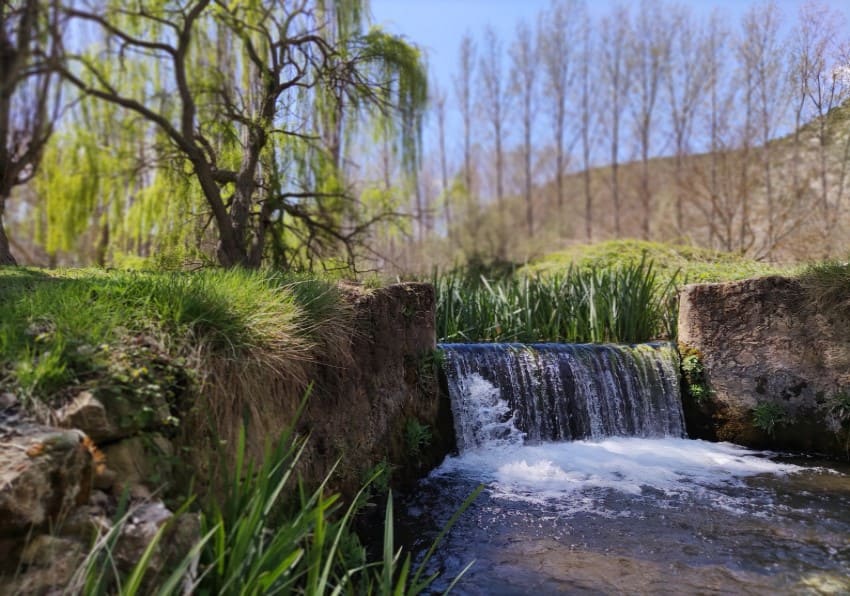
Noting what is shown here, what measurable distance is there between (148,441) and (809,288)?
→ 5.78 m

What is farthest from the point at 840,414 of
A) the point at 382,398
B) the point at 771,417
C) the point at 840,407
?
the point at 382,398

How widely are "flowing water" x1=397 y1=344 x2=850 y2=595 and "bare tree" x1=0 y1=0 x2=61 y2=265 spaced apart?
2.87 metres

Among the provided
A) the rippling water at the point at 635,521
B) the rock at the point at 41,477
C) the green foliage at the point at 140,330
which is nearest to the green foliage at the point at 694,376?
the rippling water at the point at 635,521

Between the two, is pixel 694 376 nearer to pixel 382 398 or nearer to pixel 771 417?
pixel 771 417

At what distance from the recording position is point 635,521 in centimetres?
363

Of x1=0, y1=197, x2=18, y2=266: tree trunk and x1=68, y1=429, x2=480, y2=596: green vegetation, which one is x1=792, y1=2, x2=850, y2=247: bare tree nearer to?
x1=68, y1=429, x2=480, y2=596: green vegetation

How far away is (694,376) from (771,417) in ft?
2.48

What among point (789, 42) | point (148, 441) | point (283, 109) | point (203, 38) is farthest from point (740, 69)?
point (148, 441)

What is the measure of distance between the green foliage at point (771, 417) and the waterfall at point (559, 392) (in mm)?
681

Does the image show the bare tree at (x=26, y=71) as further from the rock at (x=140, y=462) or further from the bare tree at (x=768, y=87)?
the bare tree at (x=768, y=87)

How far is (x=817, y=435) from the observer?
5.45 metres

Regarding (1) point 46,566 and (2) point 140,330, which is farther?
(2) point 140,330

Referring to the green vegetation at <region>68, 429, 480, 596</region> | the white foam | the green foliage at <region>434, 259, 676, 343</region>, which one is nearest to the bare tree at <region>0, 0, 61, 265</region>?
the green vegetation at <region>68, 429, 480, 596</region>

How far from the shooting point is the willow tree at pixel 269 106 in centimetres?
461
